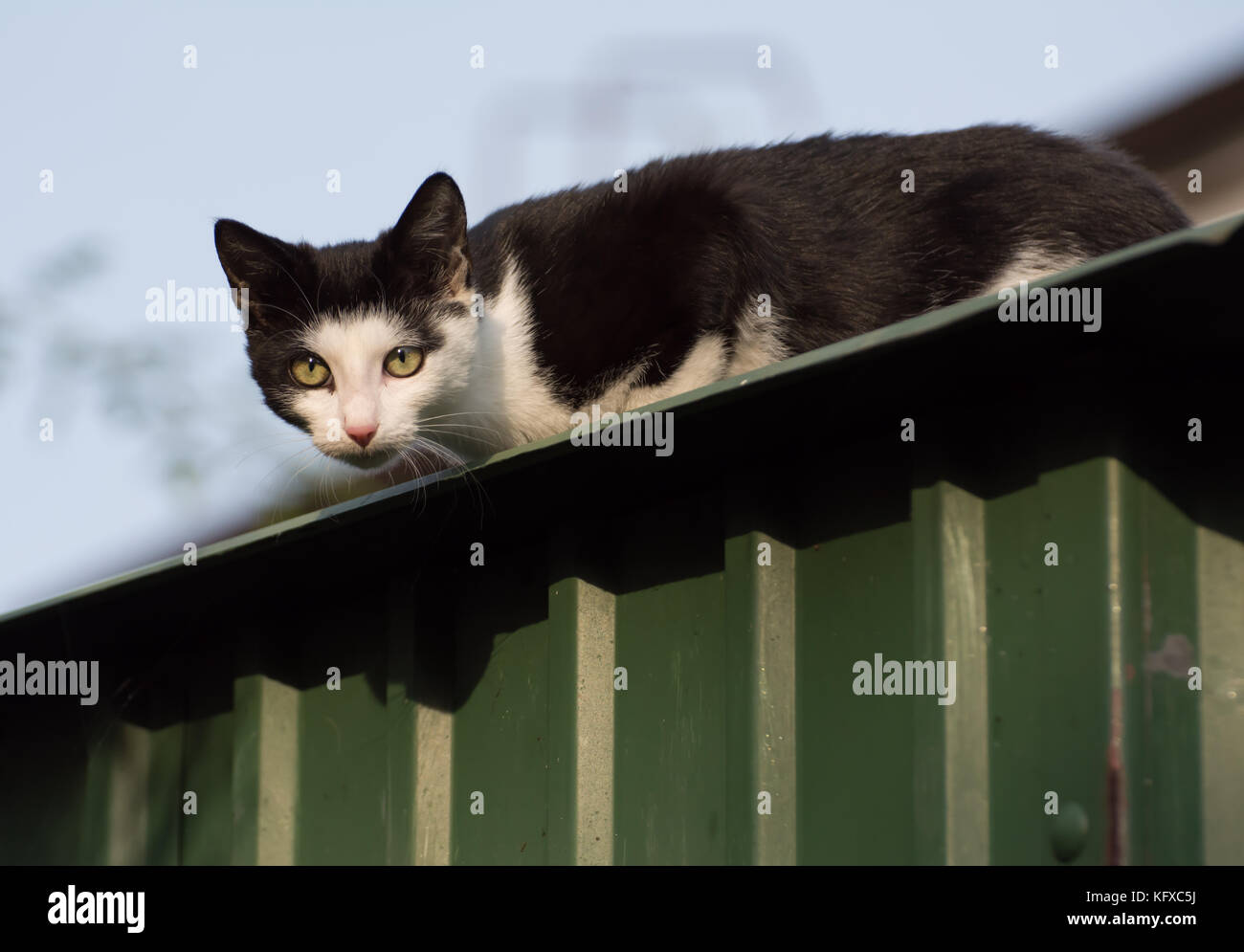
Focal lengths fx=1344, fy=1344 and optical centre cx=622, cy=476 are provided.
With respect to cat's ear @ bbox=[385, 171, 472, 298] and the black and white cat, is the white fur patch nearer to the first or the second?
the black and white cat

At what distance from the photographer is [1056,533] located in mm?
2107

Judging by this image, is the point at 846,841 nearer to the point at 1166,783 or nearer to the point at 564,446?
the point at 1166,783

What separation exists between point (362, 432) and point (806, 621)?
1.29 m

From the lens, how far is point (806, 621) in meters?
2.49

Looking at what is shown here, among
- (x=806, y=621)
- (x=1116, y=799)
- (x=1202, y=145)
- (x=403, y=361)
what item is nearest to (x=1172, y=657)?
(x=1116, y=799)

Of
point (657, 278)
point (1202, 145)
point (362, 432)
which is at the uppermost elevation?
point (1202, 145)

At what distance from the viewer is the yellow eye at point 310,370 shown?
357cm

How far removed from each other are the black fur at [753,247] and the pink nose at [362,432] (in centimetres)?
38

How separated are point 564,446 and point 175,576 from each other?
138 centimetres

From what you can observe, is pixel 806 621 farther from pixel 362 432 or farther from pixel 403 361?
pixel 403 361

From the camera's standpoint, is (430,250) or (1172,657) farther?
(430,250)

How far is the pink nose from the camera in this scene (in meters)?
3.24

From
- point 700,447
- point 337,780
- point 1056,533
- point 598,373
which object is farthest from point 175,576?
point 1056,533

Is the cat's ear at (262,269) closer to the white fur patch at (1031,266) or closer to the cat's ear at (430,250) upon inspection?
the cat's ear at (430,250)
